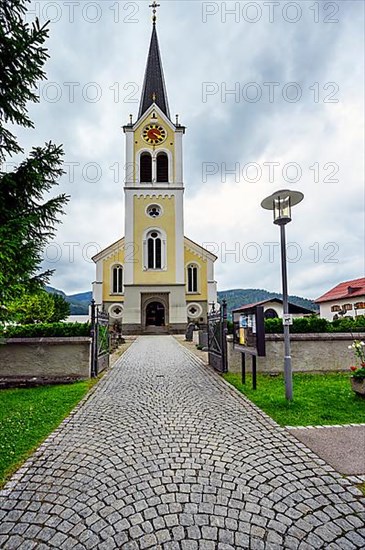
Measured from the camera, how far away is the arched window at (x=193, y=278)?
32.2 meters

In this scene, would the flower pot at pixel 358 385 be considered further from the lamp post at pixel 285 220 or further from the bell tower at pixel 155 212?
the bell tower at pixel 155 212

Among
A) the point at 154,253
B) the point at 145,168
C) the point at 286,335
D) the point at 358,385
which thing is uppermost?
the point at 145,168

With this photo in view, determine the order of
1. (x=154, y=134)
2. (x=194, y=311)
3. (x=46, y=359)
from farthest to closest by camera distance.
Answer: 1. (x=154, y=134)
2. (x=194, y=311)
3. (x=46, y=359)

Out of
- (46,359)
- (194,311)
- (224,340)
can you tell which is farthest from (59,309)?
(224,340)

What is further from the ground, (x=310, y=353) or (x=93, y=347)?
(x=93, y=347)

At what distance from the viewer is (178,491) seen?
304cm

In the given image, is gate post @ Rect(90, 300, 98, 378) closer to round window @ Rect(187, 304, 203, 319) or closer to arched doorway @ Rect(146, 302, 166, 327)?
arched doorway @ Rect(146, 302, 166, 327)

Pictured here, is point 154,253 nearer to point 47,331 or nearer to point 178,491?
point 47,331

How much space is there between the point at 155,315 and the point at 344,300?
58.1 ft

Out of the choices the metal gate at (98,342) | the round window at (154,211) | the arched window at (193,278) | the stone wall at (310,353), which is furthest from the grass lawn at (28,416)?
the arched window at (193,278)

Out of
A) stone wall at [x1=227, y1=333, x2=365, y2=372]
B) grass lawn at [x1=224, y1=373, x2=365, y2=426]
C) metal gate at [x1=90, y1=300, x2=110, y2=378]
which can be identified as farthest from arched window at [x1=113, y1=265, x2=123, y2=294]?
grass lawn at [x1=224, y1=373, x2=365, y2=426]

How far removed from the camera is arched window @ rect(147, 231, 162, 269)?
30078 millimetres

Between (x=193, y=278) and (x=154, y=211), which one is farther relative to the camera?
(x=193, y=278)

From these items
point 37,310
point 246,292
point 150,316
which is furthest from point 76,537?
point 246,292
